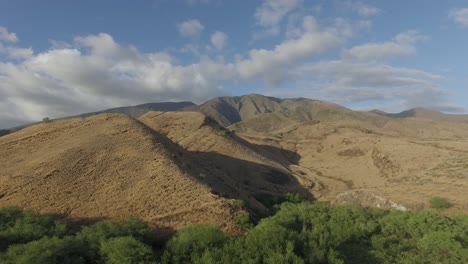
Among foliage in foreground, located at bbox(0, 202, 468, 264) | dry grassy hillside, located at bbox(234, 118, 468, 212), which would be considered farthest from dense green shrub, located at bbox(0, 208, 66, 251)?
dry grassy hillside, located at bbox(234, 118, 468, 212)

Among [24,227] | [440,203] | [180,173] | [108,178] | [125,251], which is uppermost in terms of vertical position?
[180,173]

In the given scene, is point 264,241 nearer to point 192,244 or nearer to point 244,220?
point 192,244

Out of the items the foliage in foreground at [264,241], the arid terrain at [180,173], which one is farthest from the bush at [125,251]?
the arid terrain at [180,173]

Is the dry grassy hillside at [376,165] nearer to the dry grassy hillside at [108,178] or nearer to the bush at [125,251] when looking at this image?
the dry grassy hillside at [108,178]

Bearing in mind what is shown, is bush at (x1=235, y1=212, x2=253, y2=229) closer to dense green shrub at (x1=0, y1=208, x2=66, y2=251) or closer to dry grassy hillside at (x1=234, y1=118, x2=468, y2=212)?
dense green shrub at (x1=0, y1=208, x2=66, y2=251)

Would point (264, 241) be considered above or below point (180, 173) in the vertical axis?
below

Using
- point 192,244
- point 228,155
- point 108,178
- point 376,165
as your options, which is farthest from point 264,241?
point 376,165

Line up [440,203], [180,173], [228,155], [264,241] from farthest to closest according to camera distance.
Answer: [228,155], [440,203], [180,173], [264,241]
